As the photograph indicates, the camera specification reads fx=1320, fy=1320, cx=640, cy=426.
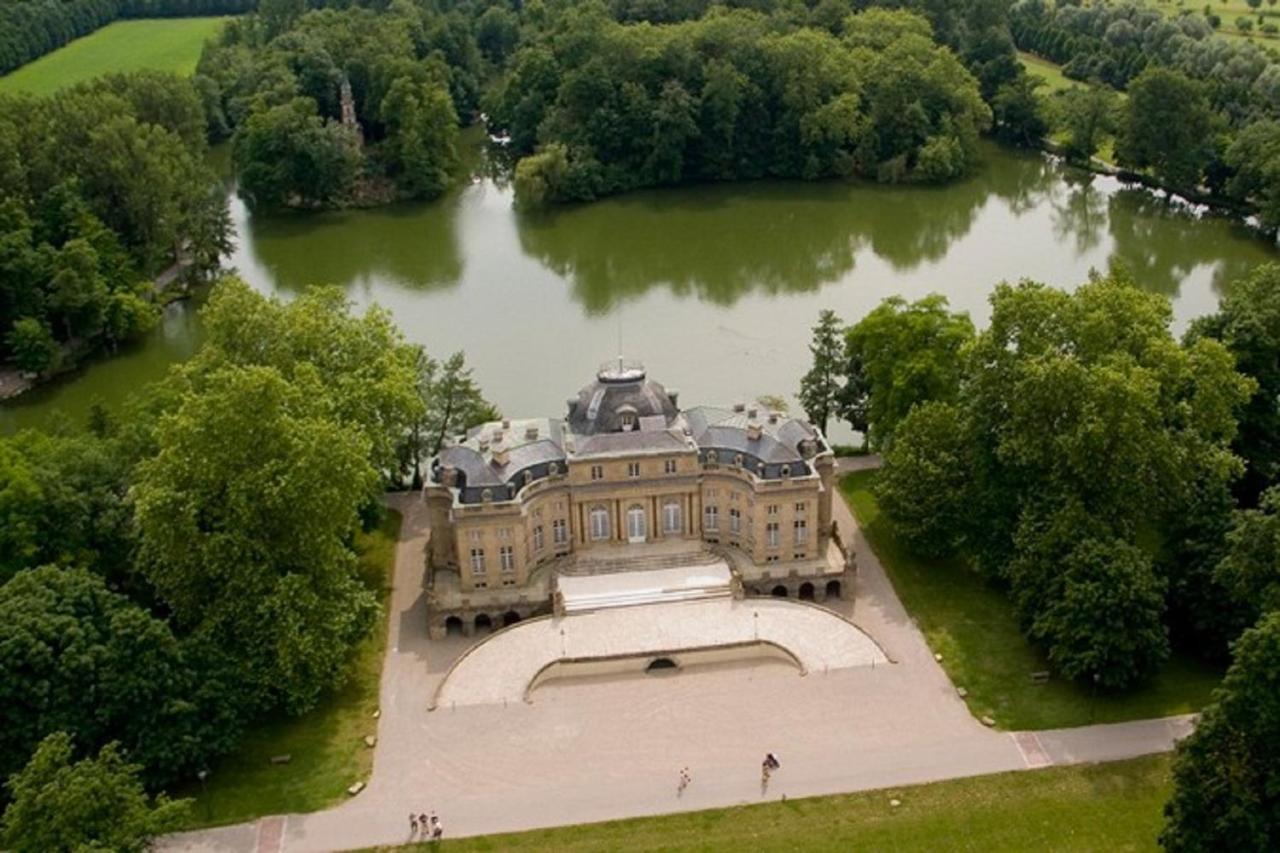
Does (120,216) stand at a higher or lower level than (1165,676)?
higher

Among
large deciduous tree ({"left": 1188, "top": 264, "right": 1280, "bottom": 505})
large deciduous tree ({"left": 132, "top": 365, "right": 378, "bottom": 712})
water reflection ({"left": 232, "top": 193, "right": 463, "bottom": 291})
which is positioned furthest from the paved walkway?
water reflection ({"left": 232, "top": 193, "right": 463, "bottom": 291})

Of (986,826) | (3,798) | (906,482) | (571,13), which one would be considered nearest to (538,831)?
(986,826)

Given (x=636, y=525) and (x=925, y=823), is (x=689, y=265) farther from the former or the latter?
(x=925, y=823)

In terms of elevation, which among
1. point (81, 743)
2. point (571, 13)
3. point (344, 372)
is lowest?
point (81, 743)

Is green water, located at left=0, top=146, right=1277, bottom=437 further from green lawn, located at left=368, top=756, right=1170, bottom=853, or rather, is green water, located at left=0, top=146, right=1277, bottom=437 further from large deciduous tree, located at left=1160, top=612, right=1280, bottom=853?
large deciduous tree, located at left=1160, top=612, right=1280, bottom=853

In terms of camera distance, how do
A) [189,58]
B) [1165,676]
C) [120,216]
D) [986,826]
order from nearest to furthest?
[986,826]
[1165,676]
[120,216]
[189,58]

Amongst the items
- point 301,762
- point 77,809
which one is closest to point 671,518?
point 301,762

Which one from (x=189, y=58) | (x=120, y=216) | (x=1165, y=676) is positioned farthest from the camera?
(x=189, y=58)

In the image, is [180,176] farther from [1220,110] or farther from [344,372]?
[1220,110]
